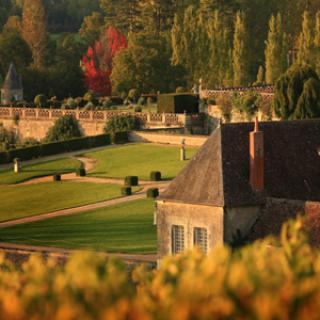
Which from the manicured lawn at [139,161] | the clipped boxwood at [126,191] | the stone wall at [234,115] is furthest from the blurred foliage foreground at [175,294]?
the stone wall at [234,115]

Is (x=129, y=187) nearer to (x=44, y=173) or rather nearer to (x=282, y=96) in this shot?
(x=44, y=173)

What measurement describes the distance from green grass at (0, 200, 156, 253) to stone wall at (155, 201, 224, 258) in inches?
249

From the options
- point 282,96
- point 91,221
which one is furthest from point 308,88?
point 91,221

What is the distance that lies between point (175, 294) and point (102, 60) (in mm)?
129943

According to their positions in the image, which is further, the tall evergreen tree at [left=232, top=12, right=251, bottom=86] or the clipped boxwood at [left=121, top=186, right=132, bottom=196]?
the tall evergreen tree at [left=232, top=12, right=251, bottom=86]

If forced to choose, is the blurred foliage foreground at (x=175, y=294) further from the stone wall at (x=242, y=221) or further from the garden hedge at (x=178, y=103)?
the garden hedge at (x=178, y=103)

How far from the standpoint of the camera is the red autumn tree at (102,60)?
14075cm

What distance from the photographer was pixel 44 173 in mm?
83688

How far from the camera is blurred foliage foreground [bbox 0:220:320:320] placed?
19078 mm

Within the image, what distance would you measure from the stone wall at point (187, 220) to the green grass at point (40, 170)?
34.9 metres

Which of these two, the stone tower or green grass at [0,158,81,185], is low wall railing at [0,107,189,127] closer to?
green grass at [0,158,81,185]

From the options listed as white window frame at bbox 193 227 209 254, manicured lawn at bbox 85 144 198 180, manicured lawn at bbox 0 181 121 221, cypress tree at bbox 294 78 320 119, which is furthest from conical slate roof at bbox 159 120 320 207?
cypress tree at bbox 294 78 320 119

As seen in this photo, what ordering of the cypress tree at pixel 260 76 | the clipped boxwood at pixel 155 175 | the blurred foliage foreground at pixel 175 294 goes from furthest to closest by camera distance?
the cypress tree at pixel 260 76
the clipped boxwood at pixel 155 175
the blurred foliage foreground at pixel 175 294

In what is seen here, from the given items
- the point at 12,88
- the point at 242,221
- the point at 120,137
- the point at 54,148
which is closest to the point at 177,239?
the point at 242,221
